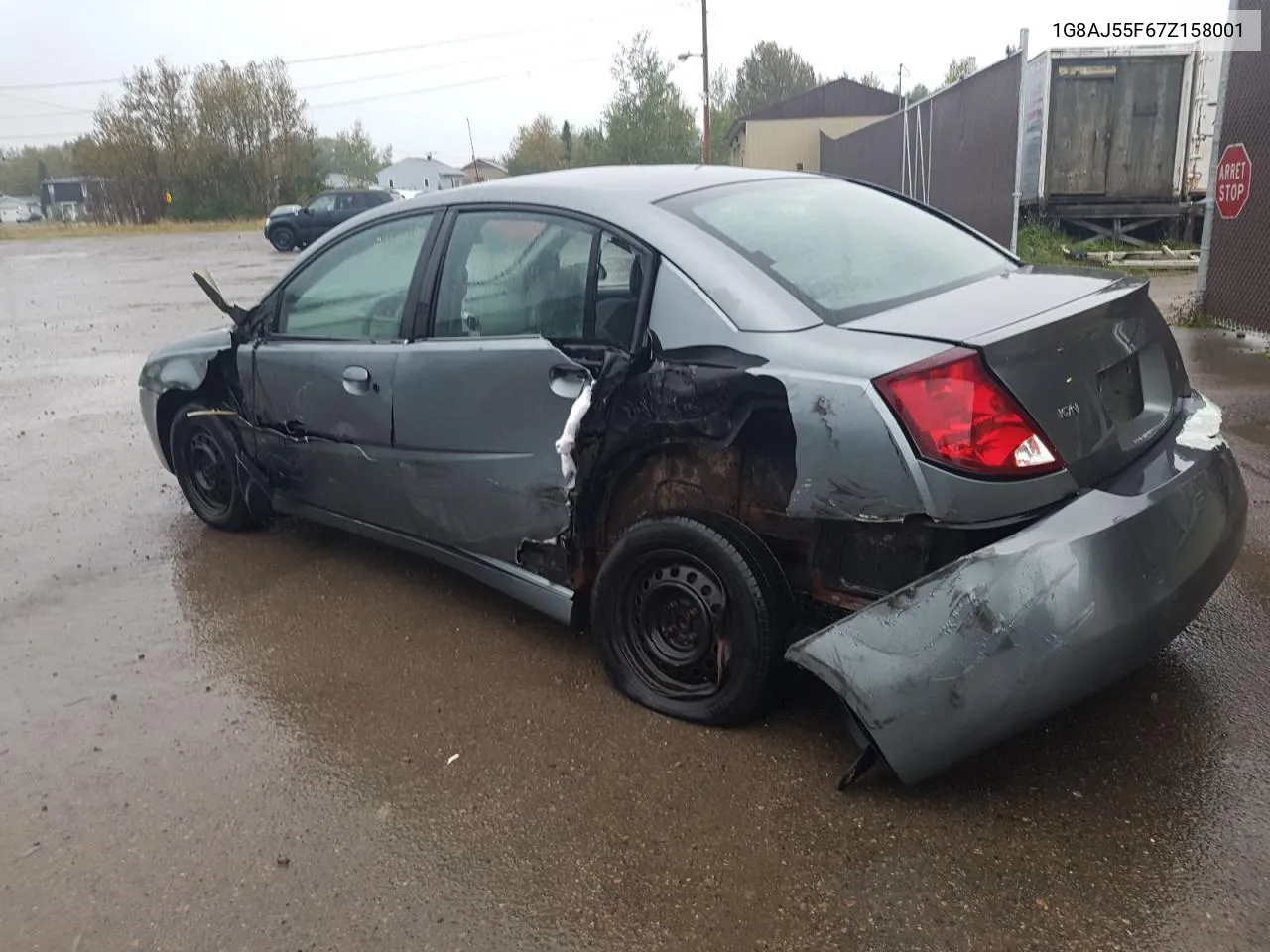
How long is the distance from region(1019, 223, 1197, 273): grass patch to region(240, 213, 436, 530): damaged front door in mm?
11173

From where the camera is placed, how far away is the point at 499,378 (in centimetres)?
343

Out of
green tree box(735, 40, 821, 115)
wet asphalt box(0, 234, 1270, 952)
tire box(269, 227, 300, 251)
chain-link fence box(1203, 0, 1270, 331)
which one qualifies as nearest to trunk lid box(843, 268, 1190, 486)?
wet asphalt box(0, 234, 1270, 952)

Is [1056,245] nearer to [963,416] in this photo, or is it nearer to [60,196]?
[963,416]

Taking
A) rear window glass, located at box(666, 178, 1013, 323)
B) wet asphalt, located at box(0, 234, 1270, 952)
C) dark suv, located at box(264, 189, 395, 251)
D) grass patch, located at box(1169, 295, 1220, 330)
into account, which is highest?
rear window glass, located at box(666, 178, 1013, 323)

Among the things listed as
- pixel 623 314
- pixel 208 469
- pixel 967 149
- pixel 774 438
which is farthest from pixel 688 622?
pixel 967 149

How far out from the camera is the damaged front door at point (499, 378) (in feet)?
10.8

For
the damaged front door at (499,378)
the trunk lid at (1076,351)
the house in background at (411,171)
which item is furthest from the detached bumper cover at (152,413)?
the house in background at (411,171)

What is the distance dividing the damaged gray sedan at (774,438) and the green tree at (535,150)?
52.4 meters

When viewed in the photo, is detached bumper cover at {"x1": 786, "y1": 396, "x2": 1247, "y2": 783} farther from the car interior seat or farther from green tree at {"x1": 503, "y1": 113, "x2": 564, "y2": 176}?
green tree at {"x1": 503, "y1": 113, "x2": 564, "y2": 176}

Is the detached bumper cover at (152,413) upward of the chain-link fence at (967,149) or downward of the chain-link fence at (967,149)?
downward

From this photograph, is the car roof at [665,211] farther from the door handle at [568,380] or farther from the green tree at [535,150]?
the green tree at [535,150]

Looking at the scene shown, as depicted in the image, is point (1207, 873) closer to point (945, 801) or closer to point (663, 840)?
point (945, 801)

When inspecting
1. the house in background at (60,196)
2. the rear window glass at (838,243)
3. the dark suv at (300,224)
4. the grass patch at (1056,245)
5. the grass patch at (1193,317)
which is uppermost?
the house in background at (60,196)

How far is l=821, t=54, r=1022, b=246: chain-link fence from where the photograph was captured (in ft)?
40.8
